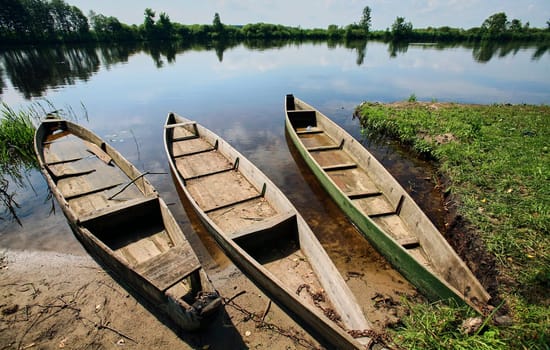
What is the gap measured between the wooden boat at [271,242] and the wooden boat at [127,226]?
37.1 inches

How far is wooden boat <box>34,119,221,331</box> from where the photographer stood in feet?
13.2

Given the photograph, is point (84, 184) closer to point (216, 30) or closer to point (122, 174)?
point (122, 174)

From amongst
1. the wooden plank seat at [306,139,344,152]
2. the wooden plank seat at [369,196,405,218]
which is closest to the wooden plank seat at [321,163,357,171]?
the wooden plank seat at [306,139,344,152]

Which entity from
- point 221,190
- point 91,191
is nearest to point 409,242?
point 221,190

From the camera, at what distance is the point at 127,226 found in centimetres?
600

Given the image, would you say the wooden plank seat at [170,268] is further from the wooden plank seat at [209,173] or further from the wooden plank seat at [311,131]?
the wooden plank seat at [311,131]

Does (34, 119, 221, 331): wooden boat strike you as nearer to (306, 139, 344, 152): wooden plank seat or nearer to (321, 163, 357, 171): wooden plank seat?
(321, 163, 357, 171): wooden plank seat

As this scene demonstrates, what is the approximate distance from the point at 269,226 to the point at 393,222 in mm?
3300

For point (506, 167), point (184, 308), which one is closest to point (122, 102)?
point (184, 308)

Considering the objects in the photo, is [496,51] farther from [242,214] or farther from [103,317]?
[103,317]

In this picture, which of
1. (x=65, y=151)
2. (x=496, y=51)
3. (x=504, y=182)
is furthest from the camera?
(x=496, y=51)

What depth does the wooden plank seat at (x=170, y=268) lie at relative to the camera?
13.1 feet

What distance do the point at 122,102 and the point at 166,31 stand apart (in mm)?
57251

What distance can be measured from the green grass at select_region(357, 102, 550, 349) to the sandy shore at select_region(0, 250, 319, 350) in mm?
2519
